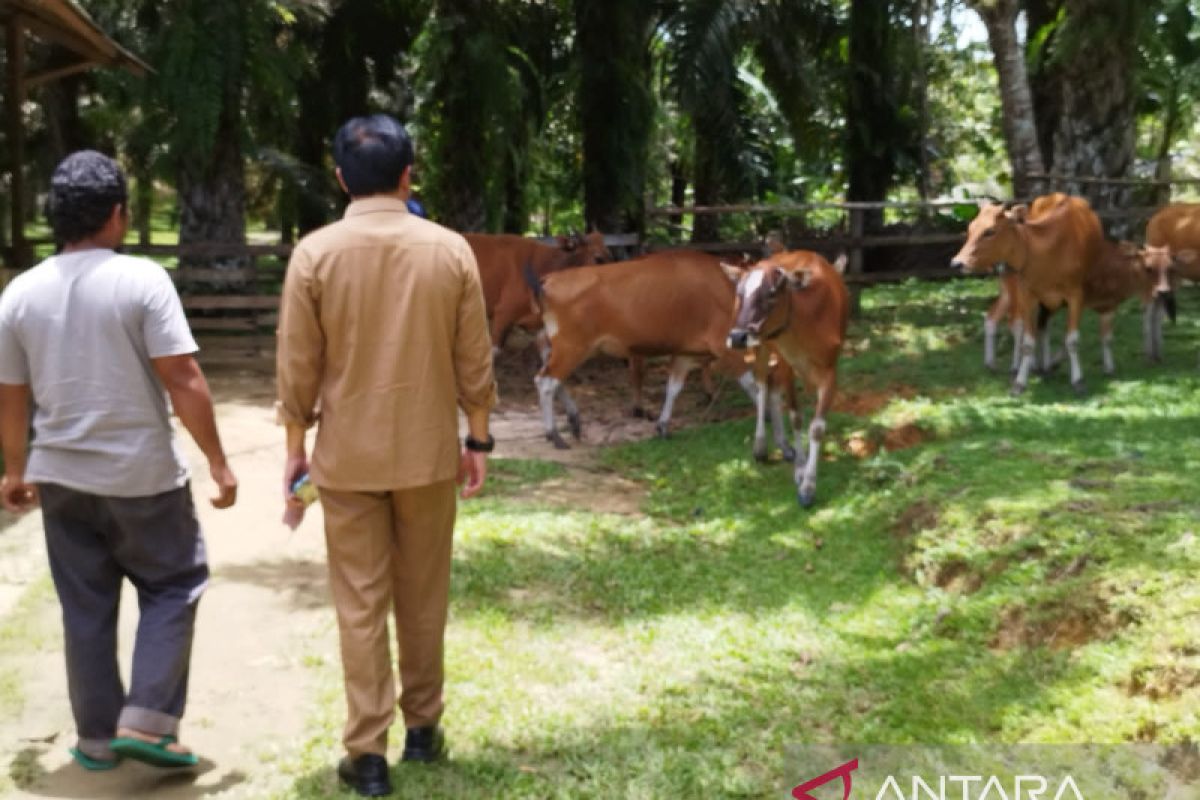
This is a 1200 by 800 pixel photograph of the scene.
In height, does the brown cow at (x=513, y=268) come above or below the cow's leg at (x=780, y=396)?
above

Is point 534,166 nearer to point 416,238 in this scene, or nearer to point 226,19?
point 226,19

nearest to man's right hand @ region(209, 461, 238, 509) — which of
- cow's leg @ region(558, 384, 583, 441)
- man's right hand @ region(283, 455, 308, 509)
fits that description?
man's right hand @ region(283, 455, 308, 509)

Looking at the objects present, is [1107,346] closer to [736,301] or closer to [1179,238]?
[1179,238]

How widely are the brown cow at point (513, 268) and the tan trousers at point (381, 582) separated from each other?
9.06 meters

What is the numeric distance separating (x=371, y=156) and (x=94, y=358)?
108cm

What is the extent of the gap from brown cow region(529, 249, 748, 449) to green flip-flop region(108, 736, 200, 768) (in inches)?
261

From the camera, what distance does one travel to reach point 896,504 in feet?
25.8

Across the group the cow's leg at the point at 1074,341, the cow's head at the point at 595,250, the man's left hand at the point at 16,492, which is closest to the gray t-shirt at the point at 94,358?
the man's left hand at the point at 16,492

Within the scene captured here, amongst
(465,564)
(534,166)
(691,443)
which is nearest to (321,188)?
(534,166)

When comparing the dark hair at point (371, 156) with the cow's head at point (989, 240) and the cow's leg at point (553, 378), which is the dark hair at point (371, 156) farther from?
the cow's head at point (989, 240)

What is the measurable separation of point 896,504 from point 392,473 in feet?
14.1

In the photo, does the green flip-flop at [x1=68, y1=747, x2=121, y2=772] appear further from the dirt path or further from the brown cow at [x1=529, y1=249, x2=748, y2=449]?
the brown cow at [x1=529, y1=249, x2=748, y2=449]

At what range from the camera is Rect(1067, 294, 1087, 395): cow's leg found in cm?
1076

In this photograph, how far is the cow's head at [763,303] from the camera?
8477 mm
